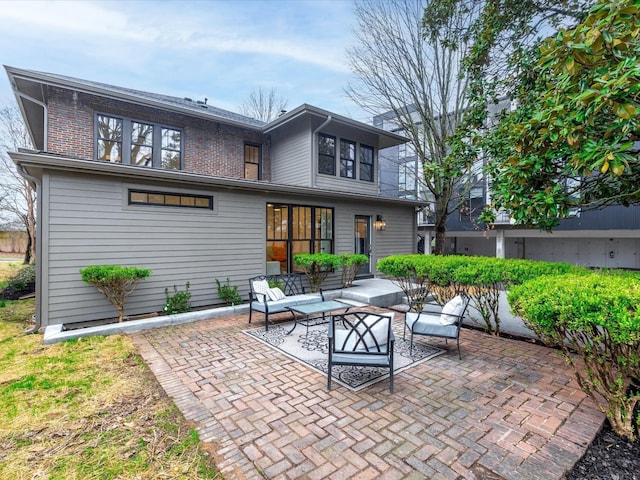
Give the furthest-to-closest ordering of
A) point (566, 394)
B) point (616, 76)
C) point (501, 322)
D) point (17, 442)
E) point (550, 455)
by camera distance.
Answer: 1. point (501, 322)
2. point (566, 394)
3. point (616, 76)
4. point (17, 442)
5. point (550, 455)

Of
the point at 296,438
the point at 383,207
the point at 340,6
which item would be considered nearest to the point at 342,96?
the point at 340,6

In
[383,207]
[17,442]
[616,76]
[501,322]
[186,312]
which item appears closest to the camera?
[17,442]

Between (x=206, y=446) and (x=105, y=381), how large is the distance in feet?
6.79

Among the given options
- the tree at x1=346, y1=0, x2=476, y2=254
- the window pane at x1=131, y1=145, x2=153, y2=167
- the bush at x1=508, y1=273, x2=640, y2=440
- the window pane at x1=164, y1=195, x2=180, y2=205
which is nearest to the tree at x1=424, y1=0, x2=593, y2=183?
the tree at x1=346, y1=0, x2=476, y2=254

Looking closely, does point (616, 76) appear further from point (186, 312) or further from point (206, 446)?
point (186, 312)

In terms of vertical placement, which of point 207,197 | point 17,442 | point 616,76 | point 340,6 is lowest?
point 17,442

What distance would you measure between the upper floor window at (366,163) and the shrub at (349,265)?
413cm

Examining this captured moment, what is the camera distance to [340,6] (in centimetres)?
1005

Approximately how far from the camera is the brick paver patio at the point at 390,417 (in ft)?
7.73

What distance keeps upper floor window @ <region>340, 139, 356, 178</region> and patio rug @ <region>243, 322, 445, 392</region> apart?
7112mm

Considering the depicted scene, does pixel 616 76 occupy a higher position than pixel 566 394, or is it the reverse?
pixel 616 76

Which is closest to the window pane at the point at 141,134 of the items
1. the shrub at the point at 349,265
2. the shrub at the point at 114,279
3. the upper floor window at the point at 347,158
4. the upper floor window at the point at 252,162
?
the upper floor window at the point at 252,162

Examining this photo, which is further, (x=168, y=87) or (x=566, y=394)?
(x=168, y=87)

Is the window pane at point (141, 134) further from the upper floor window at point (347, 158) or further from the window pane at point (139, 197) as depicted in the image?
the upper floor window at point (347, 158)
